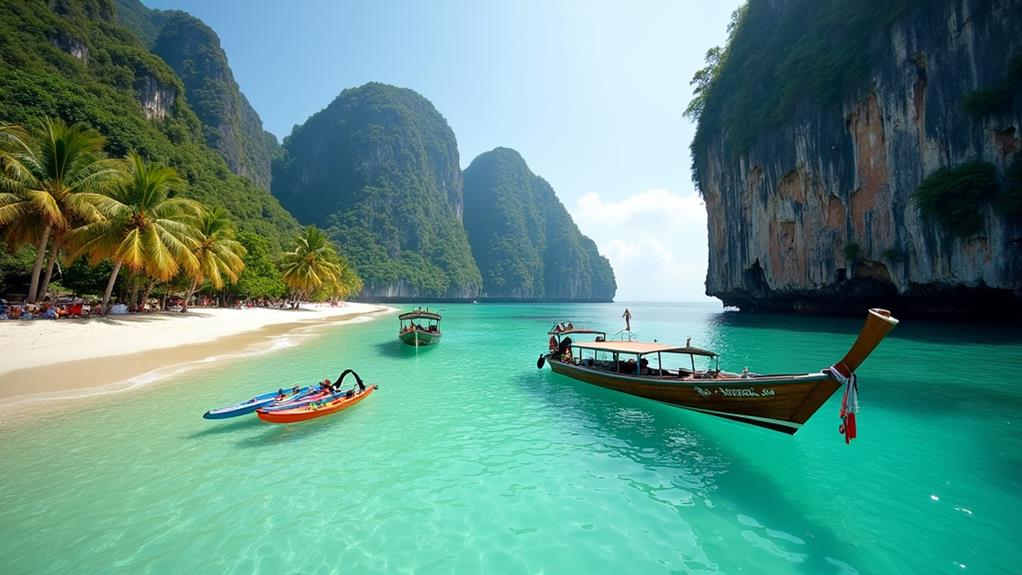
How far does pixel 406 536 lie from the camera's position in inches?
225

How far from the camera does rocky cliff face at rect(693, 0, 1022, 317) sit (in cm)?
2442

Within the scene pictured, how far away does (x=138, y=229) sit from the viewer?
23.9 metres

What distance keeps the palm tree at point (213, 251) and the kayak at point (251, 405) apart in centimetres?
2691

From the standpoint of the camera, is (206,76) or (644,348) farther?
(206,76)

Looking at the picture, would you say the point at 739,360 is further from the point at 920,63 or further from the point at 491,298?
the point at 491,298

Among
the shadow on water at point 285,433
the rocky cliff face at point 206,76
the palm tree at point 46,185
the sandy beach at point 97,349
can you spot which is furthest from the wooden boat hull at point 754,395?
the rocky cliff face at point 206,76

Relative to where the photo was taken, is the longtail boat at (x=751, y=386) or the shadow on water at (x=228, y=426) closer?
the longtail boat at (x=751, y=386)

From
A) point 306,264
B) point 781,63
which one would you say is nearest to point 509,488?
point 781,63

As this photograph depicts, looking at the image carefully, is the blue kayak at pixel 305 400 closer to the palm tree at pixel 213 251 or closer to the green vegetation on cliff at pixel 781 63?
the palm tree at pixel 213 251

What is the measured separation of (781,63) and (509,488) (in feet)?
167

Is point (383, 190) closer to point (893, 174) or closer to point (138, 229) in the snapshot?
point (138, 229)

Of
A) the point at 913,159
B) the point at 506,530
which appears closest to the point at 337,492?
the point at 506,530

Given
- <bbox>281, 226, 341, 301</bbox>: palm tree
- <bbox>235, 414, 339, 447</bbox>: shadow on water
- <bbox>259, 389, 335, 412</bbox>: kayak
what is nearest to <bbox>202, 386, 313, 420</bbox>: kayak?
<bbox>259, 389, 335, 412</bbox>: kayak

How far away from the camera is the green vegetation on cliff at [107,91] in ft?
156
